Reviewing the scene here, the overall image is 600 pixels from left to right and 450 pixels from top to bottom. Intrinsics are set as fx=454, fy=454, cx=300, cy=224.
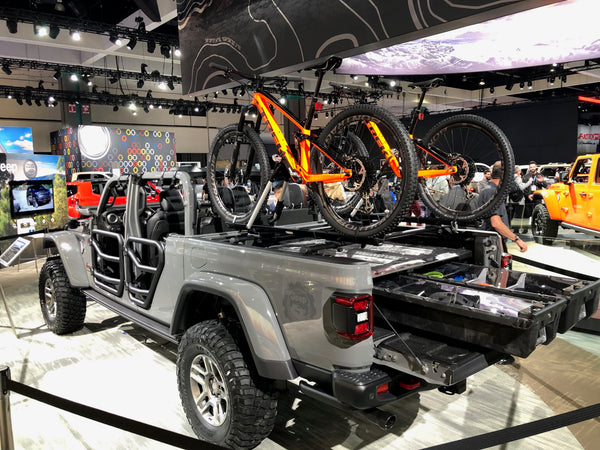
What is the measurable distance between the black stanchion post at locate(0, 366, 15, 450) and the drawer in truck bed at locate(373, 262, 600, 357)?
6.14 ft

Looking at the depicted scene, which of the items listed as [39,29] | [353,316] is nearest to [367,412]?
[353,316]

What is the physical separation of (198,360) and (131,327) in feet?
8.62

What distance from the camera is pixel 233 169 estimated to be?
4.36m

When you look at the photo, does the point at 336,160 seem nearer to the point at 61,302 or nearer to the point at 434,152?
the point at 434,152

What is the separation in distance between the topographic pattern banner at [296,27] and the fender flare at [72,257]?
274 cm

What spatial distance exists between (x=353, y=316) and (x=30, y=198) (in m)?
7.80

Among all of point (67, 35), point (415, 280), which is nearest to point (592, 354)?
point (415, 280)

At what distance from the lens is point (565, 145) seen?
18172 millimetres

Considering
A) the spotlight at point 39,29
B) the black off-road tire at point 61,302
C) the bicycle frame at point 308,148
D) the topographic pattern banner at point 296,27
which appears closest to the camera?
the bicycle frame at point 308,148

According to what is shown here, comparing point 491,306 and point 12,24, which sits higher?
point 12,24

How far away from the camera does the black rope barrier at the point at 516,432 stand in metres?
1.63

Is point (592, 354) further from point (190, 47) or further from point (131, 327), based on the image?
point (190, 47)

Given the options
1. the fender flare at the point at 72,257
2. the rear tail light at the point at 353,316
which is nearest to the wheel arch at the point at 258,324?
the rear tail light at the point at 353,316

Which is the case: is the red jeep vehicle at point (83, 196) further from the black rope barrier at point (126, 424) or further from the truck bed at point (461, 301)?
the black rope barrier at point (126, 424)
